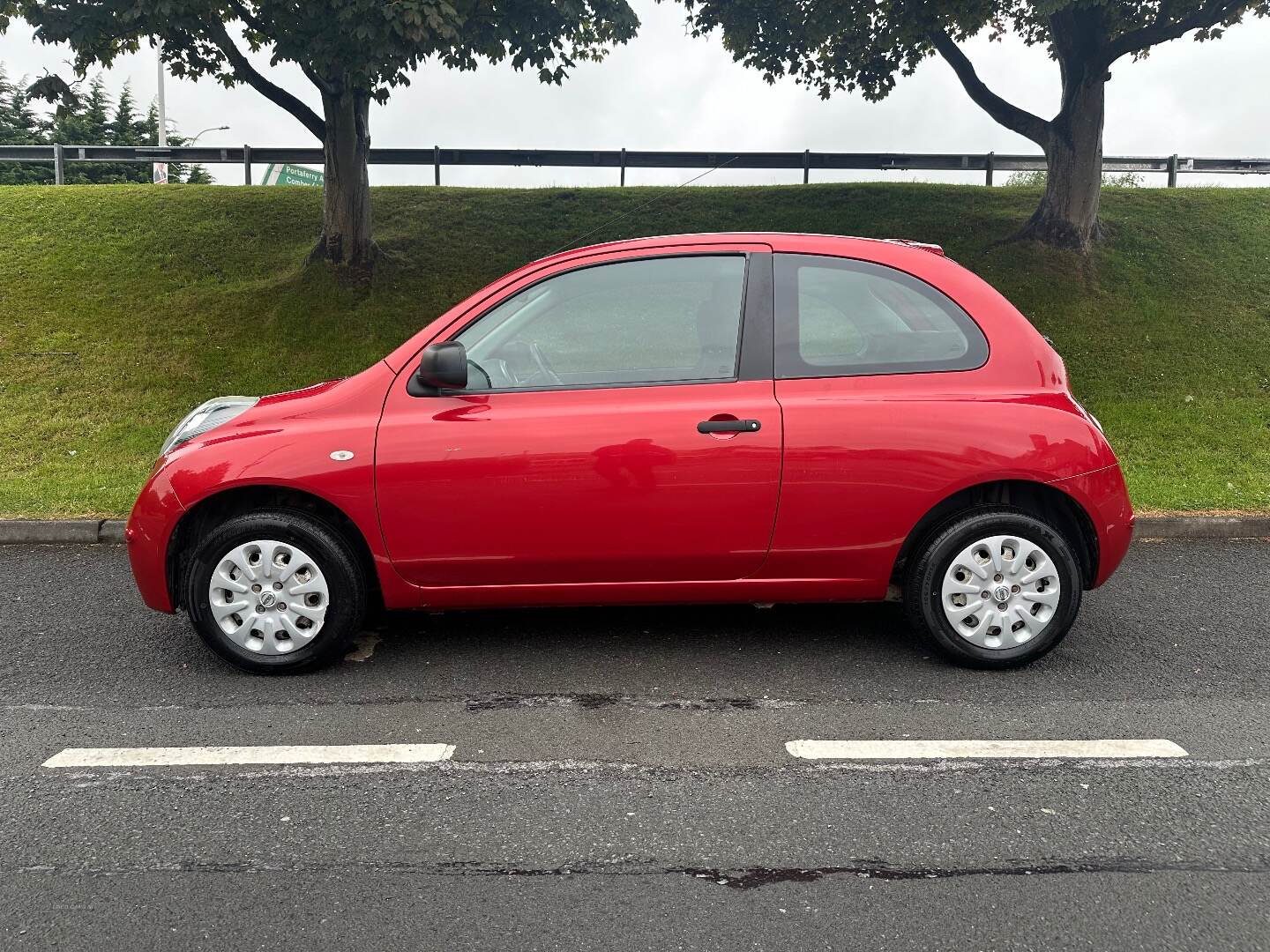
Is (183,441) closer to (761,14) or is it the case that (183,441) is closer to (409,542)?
(409,542)

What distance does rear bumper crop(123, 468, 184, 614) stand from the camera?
4.26 meters

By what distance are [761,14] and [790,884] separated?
13.4 m

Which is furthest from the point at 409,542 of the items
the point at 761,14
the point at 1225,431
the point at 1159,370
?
the point at 761,14

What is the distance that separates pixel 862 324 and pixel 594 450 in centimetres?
126

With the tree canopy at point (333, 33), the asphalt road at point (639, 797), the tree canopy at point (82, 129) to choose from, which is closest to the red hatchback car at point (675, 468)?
the asphalt road at point (639, 797)

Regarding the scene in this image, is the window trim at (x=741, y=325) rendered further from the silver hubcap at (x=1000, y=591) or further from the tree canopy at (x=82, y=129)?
the tree canopy at (x=82, y=129)

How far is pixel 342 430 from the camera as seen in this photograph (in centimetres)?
418

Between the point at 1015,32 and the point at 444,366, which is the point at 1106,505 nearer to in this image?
the point at 444,366

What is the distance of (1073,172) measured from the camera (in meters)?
13.7

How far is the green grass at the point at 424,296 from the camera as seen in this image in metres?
8.98

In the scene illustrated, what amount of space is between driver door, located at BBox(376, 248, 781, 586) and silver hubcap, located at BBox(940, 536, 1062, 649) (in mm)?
821

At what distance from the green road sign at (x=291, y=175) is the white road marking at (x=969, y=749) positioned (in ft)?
53.9

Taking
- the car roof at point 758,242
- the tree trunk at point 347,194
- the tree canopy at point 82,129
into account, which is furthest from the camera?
the tree canopy at point 82,129

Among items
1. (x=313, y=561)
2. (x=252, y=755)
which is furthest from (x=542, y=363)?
(x=252, y=755)
